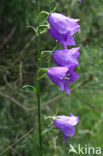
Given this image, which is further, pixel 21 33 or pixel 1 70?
pixel 21 33

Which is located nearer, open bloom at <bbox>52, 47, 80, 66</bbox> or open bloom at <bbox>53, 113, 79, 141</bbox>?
open bloom at <bbox>52, 47, 80, 66</bbox>

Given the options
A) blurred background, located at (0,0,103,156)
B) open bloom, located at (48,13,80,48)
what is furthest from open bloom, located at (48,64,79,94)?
blurred background, located at (0,0,103,156)

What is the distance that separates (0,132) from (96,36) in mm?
1783

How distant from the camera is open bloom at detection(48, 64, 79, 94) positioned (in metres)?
1.09

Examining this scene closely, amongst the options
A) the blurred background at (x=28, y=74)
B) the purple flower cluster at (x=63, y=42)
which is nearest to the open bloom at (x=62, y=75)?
the purple flower cluster at (x=63, y=42)

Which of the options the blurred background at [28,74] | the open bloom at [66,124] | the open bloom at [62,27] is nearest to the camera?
the open bloom at [62,27]

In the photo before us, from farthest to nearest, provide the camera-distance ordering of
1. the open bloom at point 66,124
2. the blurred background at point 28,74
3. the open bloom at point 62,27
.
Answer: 1. the blurred background at point 28,74
2. the open bloom at point 66,124
3. the open bloom at point 62,27

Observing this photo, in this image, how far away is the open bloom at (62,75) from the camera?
109cm

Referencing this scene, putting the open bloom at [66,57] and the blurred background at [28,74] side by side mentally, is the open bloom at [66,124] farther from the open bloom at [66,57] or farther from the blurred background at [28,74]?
the blurred background at [28,74]

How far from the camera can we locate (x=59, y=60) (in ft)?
3.73

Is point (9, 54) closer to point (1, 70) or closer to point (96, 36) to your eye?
point (1, 70)

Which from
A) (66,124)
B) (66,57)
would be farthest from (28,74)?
(66,57)

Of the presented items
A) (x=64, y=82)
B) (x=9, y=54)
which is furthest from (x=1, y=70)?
(x=64, y=82)

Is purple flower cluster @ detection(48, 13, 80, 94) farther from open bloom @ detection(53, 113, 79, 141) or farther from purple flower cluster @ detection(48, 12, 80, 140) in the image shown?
open bloom @ detection(53, 113, 79, 141)
